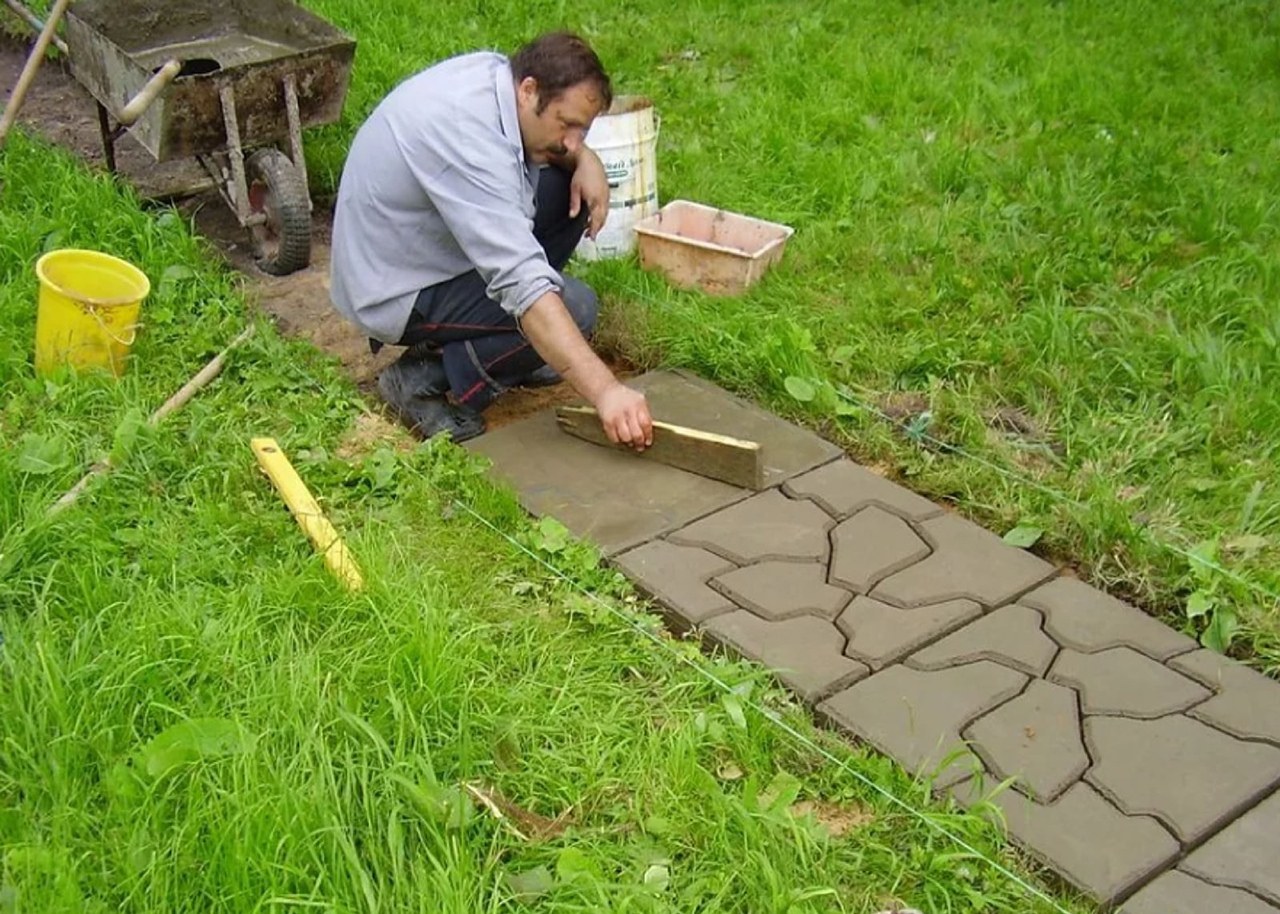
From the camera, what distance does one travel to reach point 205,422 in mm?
4117

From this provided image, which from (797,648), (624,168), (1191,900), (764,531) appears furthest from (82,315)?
(1191,900)

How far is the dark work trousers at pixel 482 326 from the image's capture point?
13.8 ft

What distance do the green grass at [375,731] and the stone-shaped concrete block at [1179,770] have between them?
352 mm

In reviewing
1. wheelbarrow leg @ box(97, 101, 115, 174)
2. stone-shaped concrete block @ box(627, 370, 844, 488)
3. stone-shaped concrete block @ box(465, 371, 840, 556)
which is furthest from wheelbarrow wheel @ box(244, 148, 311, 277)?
stone-shaped concrete block @ box(627, 370, 844, 488)

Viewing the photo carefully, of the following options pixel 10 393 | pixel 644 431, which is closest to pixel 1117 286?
pixel 644 431

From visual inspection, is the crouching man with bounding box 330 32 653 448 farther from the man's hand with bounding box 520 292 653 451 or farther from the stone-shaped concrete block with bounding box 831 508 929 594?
the stone-shaped concrete block with bounding box 831 508 929 594

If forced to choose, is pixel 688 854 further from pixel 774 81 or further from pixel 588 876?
pixel 774 81

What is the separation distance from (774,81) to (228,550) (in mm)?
4218

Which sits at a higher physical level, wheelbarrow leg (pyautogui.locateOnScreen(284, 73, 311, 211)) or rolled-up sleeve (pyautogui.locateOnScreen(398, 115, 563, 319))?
rolled-up sleeve (pyautogui.locateOnScreen(398, 115, 563, 319))

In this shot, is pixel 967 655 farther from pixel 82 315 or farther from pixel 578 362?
pixel 82 315

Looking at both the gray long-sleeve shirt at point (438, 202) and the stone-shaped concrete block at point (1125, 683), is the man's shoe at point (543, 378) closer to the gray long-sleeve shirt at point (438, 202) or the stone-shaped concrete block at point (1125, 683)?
the gray long-sleeve shirt at point (438, 202)

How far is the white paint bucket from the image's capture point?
199 inches

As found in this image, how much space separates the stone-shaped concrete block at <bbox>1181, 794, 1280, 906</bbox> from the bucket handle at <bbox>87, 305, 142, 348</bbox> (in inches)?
138

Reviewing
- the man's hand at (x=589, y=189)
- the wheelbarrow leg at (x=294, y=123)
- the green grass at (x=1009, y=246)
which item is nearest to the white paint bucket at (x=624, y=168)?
the green grass at (x=1009, y=246)
